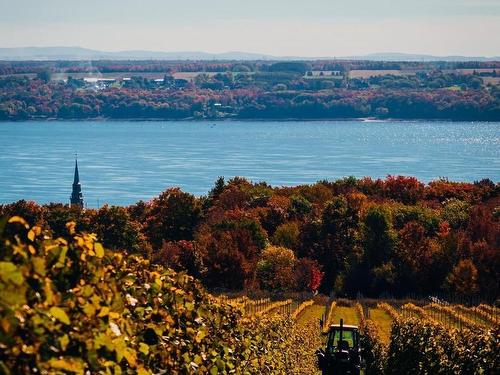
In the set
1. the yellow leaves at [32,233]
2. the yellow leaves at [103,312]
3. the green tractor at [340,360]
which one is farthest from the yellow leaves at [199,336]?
the green tractor at [340,360]

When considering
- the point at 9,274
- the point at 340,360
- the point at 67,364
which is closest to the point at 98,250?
the point at 67,364

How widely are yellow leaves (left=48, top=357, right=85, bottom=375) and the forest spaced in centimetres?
5751

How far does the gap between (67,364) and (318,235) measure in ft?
262

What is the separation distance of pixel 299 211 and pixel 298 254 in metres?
9.81

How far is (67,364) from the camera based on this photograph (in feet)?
18.4

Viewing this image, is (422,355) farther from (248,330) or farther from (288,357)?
(248,330)

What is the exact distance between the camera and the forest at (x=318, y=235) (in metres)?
73.4

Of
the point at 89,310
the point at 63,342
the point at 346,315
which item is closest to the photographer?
the point at 63,342

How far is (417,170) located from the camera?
636 feet

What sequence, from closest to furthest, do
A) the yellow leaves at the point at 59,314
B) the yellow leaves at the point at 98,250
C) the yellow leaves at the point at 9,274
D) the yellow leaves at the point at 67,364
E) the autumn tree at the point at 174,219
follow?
the yellow leaves at the point at 9,274 → the yellow leaves at the point at 67,364 → the yellow leaves at the point at 59,314 → the yellow leaves at the point at 98,250 → the autumn tree at the point at 174,219

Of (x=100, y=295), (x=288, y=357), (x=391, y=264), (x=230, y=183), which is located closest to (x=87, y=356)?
(x=100, y=295)

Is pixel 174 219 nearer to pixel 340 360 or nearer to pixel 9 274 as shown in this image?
pixel 340 360

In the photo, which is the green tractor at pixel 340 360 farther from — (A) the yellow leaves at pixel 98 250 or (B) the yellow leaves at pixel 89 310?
(B) the yellow leaves at pixel 89 310

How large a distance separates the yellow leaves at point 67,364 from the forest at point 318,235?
57.5m
